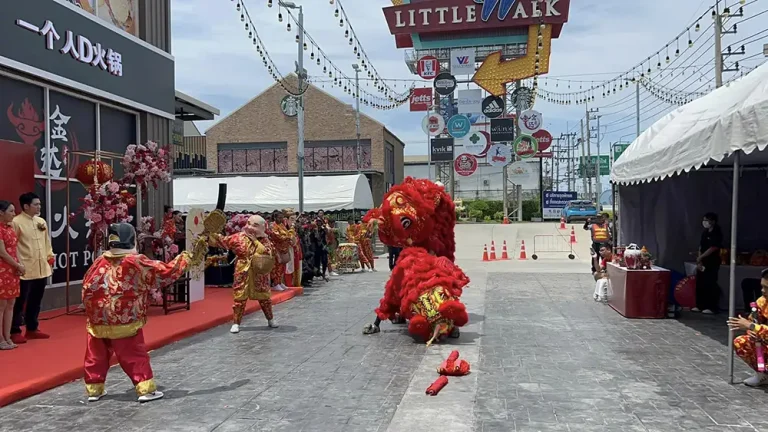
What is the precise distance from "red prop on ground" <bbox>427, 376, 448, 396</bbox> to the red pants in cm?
232

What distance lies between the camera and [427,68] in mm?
33531

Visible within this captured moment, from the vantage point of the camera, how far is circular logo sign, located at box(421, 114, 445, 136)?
34.4 meters

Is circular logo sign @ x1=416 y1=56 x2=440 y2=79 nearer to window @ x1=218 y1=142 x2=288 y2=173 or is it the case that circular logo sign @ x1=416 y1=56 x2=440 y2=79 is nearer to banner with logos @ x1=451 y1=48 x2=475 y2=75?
banner with logos @ x1=451 y1=48 x2=475 y2=75

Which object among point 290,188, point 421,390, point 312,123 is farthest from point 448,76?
point 421,390

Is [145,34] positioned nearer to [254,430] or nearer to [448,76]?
[254,430]

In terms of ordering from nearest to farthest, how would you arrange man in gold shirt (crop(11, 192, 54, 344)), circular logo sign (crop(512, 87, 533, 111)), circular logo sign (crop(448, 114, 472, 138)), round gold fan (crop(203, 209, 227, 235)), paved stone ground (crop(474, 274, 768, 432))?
paved stone ground (crop(474, 274, 768, 432)) < round gold fan (crop(203, 209, 227, 235)) < man in gold shirt (crop(11, 192, 54, 344)) < circular logo sign (crop(448, 114, 472, 138)) < circular logo sign (crop(512, 87, 533, 111))

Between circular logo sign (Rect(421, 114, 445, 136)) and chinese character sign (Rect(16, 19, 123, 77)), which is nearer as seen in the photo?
chinese character sign (Rect(16, 19, 123, 77))

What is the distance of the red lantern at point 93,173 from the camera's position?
8.84m

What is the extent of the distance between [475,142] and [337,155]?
326 inches

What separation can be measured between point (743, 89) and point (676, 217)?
4439 millimetres

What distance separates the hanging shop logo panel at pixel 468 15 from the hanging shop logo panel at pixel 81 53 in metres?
24.1

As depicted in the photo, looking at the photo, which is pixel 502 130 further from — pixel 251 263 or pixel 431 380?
pixel 431 380

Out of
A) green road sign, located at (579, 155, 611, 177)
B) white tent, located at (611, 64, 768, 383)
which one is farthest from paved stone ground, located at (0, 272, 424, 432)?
green road sign, located at (579, 155, 611, 177)

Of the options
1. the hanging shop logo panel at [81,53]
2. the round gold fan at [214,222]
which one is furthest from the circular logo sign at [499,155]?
the round gold fan at [214,222]
